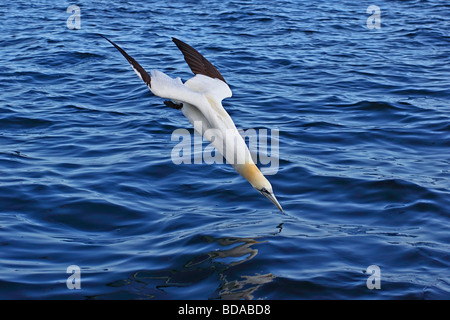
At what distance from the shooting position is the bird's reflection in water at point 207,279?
513 cm

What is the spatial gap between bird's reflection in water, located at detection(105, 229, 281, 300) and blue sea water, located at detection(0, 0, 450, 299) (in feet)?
0.06

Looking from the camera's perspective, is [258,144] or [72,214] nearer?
[72,214]

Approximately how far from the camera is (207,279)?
17.6 ft

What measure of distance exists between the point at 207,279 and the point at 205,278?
3cm

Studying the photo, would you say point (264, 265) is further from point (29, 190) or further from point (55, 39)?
point (55, 39)

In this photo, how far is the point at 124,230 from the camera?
6340mm

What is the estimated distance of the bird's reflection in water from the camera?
513 cm

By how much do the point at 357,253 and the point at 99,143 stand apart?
4464 millimetres
